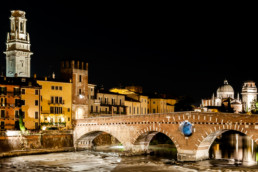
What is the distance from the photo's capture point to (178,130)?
45.6m

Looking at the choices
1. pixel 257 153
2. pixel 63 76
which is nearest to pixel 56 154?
pixel 63 76

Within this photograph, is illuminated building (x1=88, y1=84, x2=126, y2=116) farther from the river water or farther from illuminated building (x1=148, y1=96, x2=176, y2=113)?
the river water

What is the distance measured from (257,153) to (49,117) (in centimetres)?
3273

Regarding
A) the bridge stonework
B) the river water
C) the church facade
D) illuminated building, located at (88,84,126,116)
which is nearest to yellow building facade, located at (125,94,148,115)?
illuminated building, located at (88,84,126,116)

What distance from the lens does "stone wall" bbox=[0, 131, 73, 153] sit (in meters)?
54.3

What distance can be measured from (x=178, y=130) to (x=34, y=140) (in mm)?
22424

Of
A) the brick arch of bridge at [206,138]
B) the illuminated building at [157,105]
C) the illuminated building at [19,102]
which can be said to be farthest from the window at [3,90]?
the illuminated building at [157,105]

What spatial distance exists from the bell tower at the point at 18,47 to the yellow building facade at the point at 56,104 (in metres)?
21.4

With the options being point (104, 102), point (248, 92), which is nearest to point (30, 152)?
point (104, 102)

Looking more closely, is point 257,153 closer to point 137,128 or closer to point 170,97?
point 137,128

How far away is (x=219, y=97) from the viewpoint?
15825 centimetres

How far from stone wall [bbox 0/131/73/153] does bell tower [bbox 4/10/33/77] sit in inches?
1189

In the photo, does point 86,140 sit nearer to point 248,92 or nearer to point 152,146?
point 152,146

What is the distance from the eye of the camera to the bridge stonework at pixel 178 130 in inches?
1599
